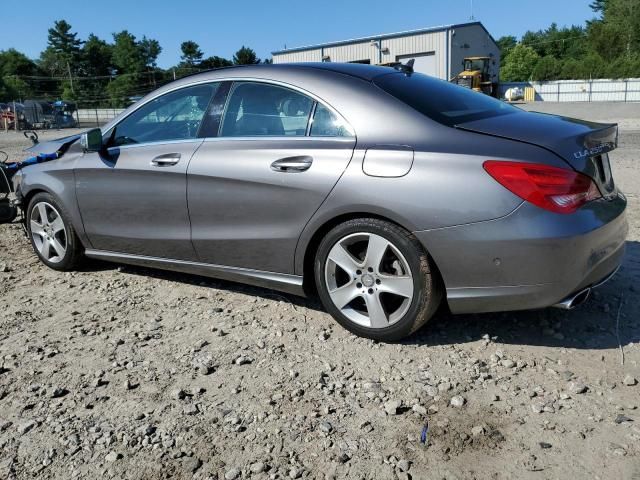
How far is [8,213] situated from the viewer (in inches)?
241

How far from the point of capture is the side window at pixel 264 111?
12.1 ft

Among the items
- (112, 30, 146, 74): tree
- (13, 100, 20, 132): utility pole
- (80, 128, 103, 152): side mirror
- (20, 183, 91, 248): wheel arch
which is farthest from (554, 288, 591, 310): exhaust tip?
(112, 30, 146, 74): tree

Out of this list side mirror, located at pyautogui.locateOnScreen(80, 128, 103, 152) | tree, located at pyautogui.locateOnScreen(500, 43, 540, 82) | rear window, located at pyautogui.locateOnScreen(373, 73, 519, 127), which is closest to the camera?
rear window, located at pyautogui.locateOnScreen(373, 73, 519, 127)

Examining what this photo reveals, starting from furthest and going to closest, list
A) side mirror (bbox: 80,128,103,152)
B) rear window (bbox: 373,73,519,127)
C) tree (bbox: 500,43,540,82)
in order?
1. tree (bbox: 500,43,540,82)
2. side mirror (bbox: 80,128,103,152)
3. rear window (bbox: 373,73,519,127)

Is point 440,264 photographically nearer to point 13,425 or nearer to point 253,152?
point 253,152

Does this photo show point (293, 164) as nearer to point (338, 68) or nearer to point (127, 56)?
point (338, 68)

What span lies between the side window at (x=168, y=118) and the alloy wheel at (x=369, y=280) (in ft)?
4.81

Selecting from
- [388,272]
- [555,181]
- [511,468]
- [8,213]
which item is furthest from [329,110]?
[8,213]

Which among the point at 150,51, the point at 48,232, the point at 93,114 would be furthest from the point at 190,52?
the point at 48,232

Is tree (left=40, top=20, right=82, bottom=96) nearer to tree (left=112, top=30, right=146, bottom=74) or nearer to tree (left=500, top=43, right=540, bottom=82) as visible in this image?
tree (left=112, top=30, right=146, bottom=74)

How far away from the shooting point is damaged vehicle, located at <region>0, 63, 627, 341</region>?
3.00 meters

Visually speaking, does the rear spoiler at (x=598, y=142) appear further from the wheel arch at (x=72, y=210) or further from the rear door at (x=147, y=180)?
the wheel arch at (x=72, y=210)

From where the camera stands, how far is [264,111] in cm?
387

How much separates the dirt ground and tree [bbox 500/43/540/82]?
258 feet
